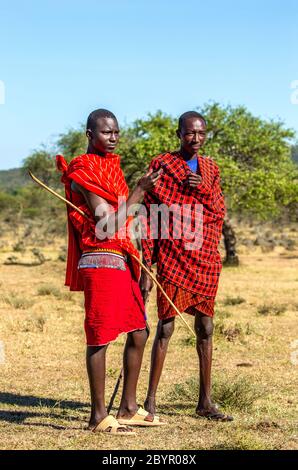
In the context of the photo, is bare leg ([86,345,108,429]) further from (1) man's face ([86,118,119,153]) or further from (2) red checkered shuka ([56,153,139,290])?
(1) man's face ([86,118,119,153])

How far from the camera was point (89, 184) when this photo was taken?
15.4 ft

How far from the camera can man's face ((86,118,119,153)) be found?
15.7 ft

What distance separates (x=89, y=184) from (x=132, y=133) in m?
15.1

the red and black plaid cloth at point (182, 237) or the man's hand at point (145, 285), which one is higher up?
the red and black plaid cloth at point (182, 237)

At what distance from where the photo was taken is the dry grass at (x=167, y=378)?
15.6 ft

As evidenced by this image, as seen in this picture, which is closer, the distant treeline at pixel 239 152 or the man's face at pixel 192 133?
the man's face at pixel 192 133

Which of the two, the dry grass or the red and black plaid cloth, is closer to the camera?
the dry grass

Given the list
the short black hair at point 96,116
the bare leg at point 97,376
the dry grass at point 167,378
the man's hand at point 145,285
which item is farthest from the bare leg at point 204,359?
the short black hair at point 96,116

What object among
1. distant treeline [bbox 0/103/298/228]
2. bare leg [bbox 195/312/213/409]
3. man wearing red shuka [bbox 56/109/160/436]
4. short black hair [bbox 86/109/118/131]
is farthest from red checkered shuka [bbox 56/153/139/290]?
distant treeline [bbox 0/103/298/228]

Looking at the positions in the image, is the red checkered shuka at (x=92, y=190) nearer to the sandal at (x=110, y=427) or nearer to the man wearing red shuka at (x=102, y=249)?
the man wearing red shuka at (x=102, y=249)

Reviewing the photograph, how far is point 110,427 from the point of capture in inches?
188

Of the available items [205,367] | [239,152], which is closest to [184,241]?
[205,367]

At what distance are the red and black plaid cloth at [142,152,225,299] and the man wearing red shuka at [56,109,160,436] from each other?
0.52m

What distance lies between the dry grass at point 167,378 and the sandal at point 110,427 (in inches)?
2.8
